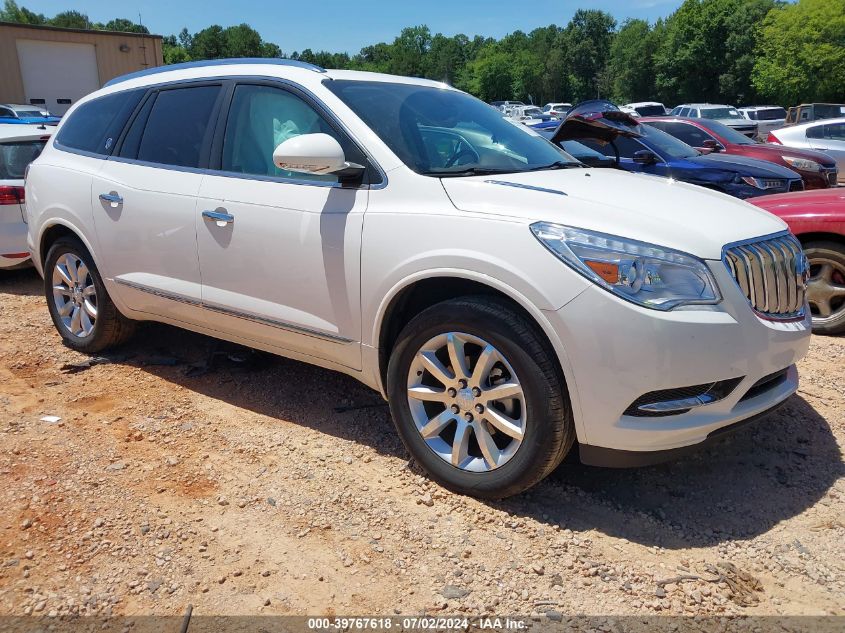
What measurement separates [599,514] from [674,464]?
0.63 metres

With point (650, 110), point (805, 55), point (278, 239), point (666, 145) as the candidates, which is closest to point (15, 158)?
point (278, 239)

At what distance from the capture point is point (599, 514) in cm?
292

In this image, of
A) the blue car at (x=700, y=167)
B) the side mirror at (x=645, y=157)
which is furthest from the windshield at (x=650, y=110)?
the side mirror at (x=645, y=157)

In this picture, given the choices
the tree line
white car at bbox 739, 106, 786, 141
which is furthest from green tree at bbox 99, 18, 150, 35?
white car at bbox 739, 106, 786, 141

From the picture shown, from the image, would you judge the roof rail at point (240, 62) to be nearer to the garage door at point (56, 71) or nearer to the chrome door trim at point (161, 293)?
the chrome door trim at point (161, 293)

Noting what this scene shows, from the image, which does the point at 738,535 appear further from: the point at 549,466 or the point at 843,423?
the point at 843,423

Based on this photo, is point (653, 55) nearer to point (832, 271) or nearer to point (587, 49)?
point (587, 49)

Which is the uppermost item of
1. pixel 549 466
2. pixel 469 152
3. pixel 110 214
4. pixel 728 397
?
pixel 469 152

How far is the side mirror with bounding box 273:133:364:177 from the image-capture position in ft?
9.96

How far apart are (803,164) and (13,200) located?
10268 mm


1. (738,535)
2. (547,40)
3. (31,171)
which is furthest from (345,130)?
(547,40)

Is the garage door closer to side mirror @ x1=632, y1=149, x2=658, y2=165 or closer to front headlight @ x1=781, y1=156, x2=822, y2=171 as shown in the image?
side mirror @ x1=632, y1=149, x2=658, y2=165

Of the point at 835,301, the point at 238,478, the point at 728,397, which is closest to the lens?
the point at 728,397

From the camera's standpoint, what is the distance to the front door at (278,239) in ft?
10.6
